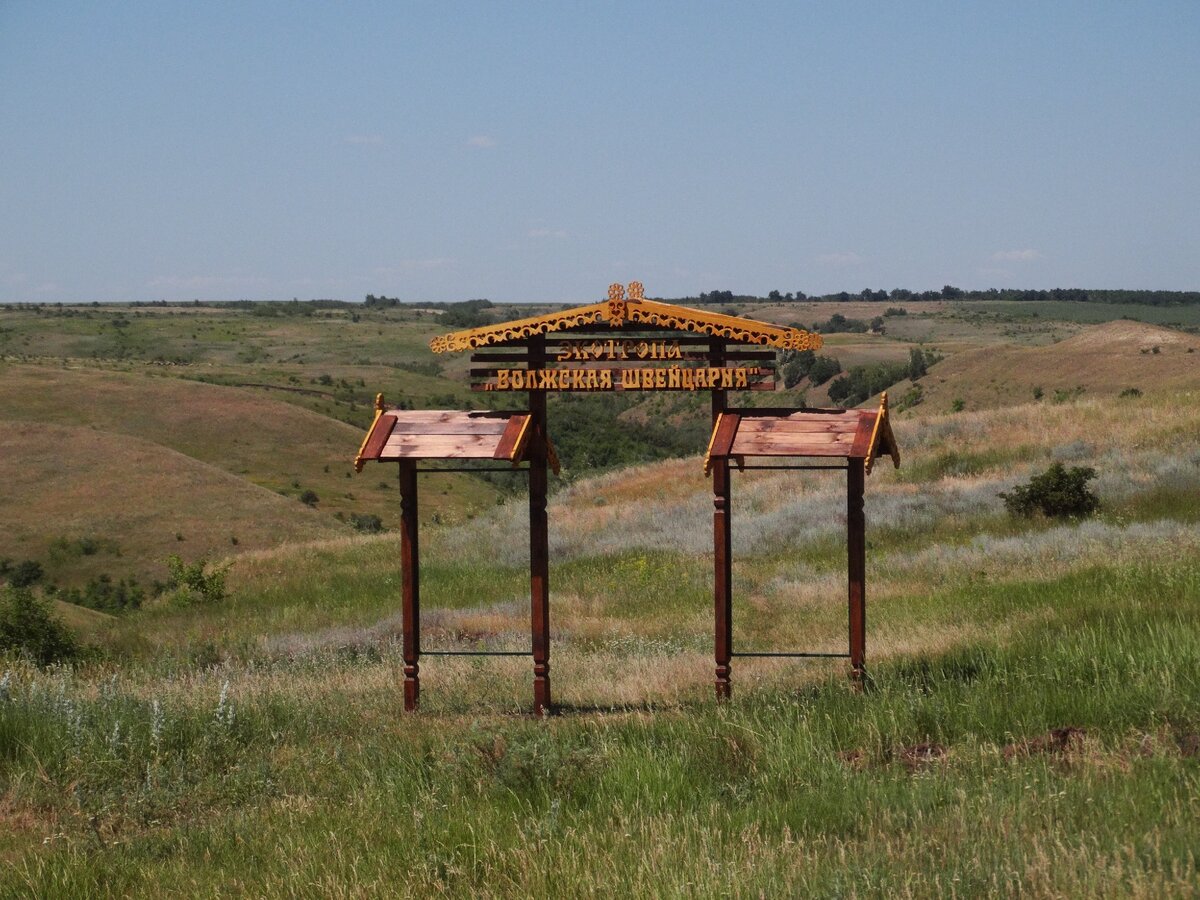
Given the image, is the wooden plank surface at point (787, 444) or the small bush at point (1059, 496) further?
the small bush at point (1059, 496)

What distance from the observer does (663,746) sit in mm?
7859

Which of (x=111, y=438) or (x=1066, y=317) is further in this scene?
(x=1066, y=317)

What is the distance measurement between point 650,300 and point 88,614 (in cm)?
1484

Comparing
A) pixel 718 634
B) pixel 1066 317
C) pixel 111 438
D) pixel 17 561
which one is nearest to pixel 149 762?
pixel 718 634

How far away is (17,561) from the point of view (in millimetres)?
46719

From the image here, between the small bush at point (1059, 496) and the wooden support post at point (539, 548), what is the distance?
13.1 m

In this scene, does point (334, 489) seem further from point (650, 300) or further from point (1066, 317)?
point (1066, 317)

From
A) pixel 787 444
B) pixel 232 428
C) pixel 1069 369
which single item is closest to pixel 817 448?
pixel 787 444

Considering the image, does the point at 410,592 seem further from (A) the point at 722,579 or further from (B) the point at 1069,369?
(B) the point at 1069,369

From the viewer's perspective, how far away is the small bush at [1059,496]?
2109 centimetres

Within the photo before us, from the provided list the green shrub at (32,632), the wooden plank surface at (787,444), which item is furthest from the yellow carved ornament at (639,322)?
the green shrub at (32,632)

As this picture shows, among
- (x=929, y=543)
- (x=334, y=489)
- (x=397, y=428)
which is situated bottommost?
(x=334, y=489)

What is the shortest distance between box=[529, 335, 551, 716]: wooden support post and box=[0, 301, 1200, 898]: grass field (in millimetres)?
315

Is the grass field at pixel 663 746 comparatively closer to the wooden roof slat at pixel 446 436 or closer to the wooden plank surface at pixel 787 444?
the wooden plank surface at pixel 787 444
